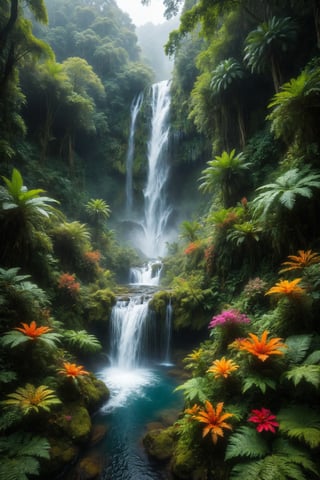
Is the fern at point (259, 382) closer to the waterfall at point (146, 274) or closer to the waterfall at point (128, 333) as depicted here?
the waterfall at point (128, 333)

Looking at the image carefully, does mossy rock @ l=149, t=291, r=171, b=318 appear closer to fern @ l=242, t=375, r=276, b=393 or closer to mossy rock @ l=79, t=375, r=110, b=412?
mossy rock @ l=79, t=375, r=110, b=412

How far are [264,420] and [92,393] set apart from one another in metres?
3.78

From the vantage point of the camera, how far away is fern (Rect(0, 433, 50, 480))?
2.88 meters

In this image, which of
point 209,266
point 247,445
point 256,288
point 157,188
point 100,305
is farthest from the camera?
point 157,188

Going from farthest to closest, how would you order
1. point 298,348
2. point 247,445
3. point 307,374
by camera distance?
1. point 298,348
2. point 307,374
3. point 247,445

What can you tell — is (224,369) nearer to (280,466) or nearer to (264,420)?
(264,420)

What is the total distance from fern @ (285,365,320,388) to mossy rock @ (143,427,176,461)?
7.42ft

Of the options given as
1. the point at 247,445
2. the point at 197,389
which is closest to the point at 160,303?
the point at 197,389

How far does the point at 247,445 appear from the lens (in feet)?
9.23

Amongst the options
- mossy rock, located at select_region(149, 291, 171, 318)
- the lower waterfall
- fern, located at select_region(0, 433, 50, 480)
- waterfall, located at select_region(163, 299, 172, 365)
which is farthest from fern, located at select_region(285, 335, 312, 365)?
mossy rock, located at select_region(149, 291, 171, 318)

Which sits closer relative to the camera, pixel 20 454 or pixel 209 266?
pixel 20 454

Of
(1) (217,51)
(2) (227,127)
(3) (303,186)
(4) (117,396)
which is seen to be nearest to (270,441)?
(4) (117,396)

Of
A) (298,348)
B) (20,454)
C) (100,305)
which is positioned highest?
(100,305)

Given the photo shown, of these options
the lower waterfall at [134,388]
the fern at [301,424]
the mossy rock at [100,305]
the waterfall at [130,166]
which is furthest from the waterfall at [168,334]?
the waterfall at [130,166]
